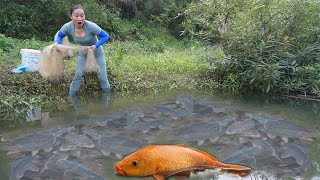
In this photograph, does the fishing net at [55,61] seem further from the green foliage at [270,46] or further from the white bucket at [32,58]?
the green foliage at [270,46]

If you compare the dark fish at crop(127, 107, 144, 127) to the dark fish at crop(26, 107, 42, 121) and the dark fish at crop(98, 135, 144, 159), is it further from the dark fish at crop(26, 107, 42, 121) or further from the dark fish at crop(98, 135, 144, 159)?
the dark fish at crop(26, 107, 42, 121)

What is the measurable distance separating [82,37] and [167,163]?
3010mm

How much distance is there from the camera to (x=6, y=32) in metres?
12.0

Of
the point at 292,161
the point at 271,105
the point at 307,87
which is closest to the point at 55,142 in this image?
the point at 292,161

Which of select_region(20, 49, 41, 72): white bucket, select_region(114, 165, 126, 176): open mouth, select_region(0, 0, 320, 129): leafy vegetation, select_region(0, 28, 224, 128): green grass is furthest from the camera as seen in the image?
select_region(20, 49, 41, 72): white bucket

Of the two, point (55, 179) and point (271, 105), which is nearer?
point (55, 179)

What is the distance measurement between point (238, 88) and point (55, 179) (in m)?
4.22

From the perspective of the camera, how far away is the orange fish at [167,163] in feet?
10.6

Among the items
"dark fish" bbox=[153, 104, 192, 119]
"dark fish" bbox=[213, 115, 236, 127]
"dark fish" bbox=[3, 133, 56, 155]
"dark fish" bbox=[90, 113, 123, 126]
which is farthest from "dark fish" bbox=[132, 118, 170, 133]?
"dark fish" bbox=[3, 133, 56, 155]

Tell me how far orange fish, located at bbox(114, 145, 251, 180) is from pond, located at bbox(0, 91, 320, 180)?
0.07m

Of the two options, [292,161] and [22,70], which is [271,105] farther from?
[22,70]

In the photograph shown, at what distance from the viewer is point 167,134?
14.7ft

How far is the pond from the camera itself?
11.6ft

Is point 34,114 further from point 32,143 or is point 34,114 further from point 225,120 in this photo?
point 225,120
